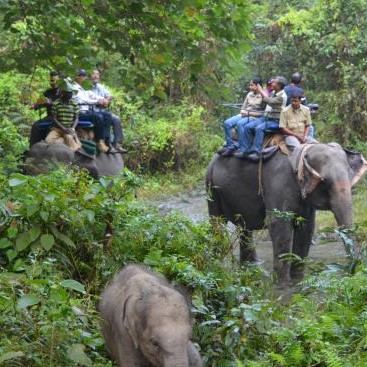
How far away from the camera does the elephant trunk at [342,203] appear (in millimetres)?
11453

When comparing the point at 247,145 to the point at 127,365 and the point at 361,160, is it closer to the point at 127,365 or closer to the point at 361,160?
the point at 361,160

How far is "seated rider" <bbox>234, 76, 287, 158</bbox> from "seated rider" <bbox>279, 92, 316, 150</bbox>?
289 mm

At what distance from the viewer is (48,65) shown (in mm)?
9531

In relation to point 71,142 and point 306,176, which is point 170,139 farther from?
point 306,176

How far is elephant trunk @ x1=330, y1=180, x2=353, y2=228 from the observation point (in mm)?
11453

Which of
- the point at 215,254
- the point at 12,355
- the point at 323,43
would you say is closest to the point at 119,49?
the point at 215,254

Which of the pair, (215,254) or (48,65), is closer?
(215,254)

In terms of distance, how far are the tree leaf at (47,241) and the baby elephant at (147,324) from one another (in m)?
1.15

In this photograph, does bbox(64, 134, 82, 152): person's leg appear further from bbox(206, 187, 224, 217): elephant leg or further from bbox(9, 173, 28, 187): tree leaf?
bbox(9, 173, 28, 187): tree leaf

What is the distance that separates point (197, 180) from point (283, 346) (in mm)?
15710

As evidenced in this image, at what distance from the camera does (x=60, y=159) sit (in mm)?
13102

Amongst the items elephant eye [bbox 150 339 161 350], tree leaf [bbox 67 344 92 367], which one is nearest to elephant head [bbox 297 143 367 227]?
tree leaf [bbox 67 344 92 367]

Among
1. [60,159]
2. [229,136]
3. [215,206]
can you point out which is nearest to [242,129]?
[229,136]

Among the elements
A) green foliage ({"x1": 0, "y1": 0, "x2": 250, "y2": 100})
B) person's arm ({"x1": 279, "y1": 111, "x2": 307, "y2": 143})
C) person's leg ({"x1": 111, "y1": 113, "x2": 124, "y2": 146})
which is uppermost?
green foliage ({"x1": 0, "y1": 0, "x2": 250, "y2": 100})
